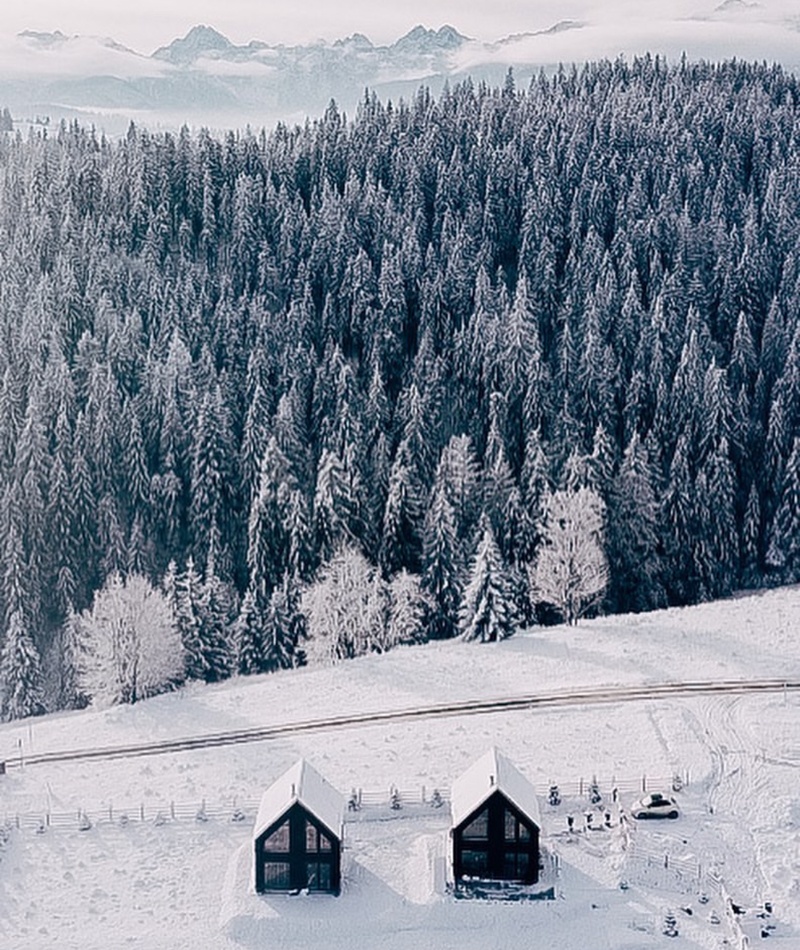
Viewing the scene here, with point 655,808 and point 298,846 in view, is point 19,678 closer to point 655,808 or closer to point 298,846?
point 298,846

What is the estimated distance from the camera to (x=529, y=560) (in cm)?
9662

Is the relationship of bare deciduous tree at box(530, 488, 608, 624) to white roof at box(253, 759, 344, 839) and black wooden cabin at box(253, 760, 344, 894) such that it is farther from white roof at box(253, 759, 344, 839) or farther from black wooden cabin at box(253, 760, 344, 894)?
black wooden cabin at box(253, 760, 344, 894)

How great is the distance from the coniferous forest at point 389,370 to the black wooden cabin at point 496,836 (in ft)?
89.2

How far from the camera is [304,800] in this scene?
1821 inches

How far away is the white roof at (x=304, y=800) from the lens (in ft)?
152

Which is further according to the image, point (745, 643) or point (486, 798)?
point (745, 643)

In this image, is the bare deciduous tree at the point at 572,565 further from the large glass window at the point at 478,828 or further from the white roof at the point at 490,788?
the large glass window at the point at 478,828

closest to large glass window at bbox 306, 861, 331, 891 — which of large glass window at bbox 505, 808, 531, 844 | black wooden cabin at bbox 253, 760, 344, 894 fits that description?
black wooden cabin at bbox 253, 760, 344, 894

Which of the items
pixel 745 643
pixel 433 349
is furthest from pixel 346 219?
pixel 745 643

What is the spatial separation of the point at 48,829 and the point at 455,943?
21.7 meters

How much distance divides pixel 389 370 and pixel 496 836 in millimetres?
84623

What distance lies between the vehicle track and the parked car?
11.4 meters

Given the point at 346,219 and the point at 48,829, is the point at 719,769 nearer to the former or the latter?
the point at 48,829

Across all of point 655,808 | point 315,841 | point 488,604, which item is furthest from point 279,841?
point 488,604
